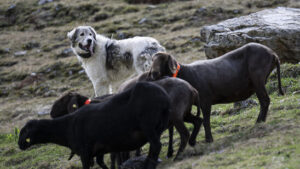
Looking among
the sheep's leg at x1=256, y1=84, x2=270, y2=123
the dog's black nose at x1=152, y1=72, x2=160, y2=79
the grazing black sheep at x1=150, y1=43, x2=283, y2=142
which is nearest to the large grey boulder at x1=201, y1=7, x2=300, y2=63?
the grazing black sheep at x1=150, y1=43, x2=283, y2=142

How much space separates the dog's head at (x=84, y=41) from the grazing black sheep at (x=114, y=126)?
7.33 meters

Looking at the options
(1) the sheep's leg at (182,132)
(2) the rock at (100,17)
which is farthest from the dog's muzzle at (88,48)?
(2) the rock at (100,17)

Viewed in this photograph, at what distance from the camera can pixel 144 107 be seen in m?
7.32

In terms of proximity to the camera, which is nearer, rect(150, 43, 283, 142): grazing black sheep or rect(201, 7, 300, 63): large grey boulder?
rect(150, 43, 283, 142): grazing black sheep

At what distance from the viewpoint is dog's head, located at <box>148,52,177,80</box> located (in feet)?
31.6

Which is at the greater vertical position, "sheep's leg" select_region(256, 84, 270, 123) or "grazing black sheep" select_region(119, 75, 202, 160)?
"grazing black sheep" select_region(119, 75, 202, 160)

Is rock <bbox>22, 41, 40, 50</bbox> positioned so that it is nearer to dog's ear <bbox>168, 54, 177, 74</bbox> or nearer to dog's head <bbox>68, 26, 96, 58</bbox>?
dog's head <bbox>68, 26, 96, 58</bbox>

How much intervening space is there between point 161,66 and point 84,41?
615 cm

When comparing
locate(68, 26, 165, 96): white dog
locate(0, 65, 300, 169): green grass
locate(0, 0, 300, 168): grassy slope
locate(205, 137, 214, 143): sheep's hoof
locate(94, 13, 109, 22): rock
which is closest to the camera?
locate(0, 65, 300, 169): green grass

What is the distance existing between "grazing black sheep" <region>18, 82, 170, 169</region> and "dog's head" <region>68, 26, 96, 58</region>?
7.33 meters

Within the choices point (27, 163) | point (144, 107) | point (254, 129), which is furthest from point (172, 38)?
point (144, 107)

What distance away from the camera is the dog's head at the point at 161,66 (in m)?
9.63

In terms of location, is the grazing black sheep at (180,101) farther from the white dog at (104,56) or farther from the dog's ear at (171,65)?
the white dog at (104,56)

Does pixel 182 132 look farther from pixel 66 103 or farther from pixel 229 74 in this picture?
pixel 66 103
